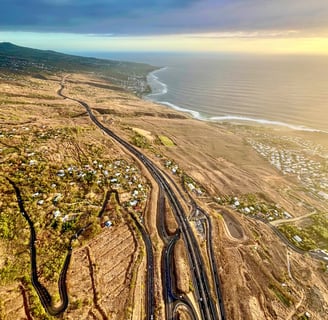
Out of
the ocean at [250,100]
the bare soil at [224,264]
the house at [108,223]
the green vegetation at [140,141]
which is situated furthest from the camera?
the ocean at [250,100]

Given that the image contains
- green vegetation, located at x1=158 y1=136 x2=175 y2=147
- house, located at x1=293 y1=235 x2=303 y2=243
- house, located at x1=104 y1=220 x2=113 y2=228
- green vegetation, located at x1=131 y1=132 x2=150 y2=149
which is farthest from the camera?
green vegetation, located at x1=158 y1=136 x2=175 y2=147

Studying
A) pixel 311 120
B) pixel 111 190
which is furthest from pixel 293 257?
pixel 311 120

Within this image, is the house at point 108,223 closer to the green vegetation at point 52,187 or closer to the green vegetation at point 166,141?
the green vegetation at point 52,187

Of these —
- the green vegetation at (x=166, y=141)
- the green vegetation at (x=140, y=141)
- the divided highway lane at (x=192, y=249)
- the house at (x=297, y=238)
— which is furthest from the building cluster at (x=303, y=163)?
the green vegetation at (x=140, y=141)

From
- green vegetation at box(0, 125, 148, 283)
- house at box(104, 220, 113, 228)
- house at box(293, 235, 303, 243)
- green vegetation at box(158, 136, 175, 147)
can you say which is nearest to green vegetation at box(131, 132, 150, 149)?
green vegetation at box(158, 136, 175, 147)

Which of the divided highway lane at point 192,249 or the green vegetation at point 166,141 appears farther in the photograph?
the green vegetation at point 166,141

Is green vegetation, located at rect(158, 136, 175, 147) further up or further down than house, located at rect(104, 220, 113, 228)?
further down

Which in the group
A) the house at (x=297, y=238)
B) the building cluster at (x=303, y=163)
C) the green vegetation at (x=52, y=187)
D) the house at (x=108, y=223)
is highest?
the green vegetation at (x=52, y=187)

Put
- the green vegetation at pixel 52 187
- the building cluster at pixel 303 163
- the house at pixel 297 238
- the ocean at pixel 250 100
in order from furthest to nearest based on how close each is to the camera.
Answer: the ocean at pixel 250 100
the building cluster at pixel 303 163
the house at pixel 297 238
the green vegetation at pixel 52 187

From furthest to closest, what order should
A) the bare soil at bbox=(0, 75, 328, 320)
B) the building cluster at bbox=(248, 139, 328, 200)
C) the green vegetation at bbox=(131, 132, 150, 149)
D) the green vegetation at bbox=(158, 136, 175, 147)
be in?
the green vegetation at bbox=(158, 136, 175, 147), the green vegetation at bbox=(131, 132, 150, 149), the building cluster at bbox=(248, 139, 328, 200), the bare soil at bbox=(0, 75, 328, 320)

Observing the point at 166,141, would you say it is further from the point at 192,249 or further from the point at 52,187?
the point at 192,249

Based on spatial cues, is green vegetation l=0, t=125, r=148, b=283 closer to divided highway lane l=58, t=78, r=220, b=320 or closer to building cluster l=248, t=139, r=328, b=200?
divided highway lane l=58, t=78, r=220, b=320
